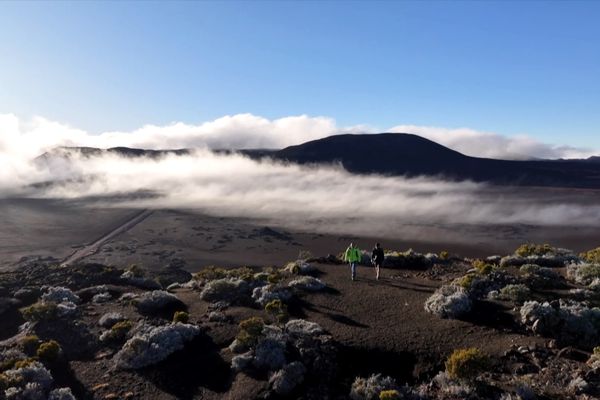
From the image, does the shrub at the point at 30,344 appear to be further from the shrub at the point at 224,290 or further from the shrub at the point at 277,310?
the shrub at the point at 277,310

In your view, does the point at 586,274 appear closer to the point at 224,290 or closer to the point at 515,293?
the point at 515,293

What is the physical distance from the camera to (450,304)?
16.1 meters

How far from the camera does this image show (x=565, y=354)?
1282 centimetres

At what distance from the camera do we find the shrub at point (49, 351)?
1523cm

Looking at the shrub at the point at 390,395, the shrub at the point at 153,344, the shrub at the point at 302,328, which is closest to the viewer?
the shrub at the point at 390,395

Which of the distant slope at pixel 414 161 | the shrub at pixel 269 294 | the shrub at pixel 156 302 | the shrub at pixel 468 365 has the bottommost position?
the shrub at pixel 156 302

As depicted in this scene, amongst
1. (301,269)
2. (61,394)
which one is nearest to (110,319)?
(61,394)

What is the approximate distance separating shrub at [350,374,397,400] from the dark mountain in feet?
390

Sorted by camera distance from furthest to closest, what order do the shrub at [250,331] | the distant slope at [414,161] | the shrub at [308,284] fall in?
the distant slope at [414,161] → the shrub at [308,284] → the shrub at [250,331]

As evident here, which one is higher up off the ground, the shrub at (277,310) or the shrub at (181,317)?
the shrub at (277,310)

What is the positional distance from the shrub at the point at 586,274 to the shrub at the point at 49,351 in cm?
A: 1918

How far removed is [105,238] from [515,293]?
210 feet

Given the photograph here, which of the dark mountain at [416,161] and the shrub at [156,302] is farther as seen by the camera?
the dark mountain at [416,161]

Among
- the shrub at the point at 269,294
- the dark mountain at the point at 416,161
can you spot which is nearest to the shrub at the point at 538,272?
the shrub at the point at 269,294
